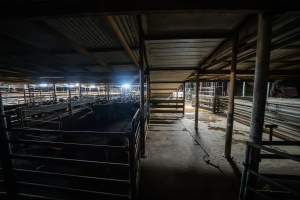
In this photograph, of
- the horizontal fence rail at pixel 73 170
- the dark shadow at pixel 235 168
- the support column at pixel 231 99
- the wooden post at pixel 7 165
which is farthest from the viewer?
the support column at pixel 231 99

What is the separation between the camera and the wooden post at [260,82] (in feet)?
5.38

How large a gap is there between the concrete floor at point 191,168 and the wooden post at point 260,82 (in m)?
0.67

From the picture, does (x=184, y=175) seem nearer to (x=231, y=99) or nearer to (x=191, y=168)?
(x=191, y=168)

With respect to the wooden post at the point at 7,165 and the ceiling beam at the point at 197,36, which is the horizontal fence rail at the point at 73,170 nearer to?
the wooden post at the point at 7,165


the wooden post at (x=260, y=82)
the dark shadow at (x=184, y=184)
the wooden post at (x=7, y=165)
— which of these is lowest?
the dark shadow at (x=184, y=184)

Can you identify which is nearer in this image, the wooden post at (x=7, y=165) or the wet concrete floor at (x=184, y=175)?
the wooden post at (x=7, y=165)

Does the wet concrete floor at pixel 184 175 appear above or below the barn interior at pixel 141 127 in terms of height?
below

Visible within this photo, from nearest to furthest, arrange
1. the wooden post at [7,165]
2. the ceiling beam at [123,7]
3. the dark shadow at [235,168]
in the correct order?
the ceiling beam at [123,7] < the wooden post at [7,165] < the dark shadow at [235,168]

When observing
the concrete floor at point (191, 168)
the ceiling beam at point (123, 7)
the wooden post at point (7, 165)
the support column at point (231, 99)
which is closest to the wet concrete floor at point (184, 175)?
the concrete floor at point (191, 168)

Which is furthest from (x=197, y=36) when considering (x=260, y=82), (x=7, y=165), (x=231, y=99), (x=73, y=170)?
(x=7, y=165)

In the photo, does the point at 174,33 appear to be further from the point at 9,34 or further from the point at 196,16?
the point at 9,34

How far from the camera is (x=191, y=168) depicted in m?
2.84

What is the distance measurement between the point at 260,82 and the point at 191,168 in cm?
206

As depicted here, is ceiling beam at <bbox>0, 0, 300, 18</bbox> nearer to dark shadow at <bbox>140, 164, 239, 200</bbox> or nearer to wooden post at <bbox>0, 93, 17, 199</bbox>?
wooden post at <bbox>0, 93, 17, 199</bbox>
